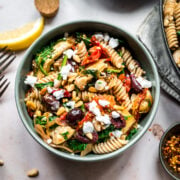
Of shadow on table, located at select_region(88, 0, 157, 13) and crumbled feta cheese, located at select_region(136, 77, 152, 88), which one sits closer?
crumbled feta cheese, located at select_region(136, 77, 152, 88)

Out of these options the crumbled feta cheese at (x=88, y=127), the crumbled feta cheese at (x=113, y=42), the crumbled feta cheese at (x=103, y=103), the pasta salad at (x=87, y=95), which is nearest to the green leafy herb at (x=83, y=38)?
the pasta salad at (x=87, y=95)

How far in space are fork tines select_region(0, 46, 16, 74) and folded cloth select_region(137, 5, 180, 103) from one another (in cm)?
75

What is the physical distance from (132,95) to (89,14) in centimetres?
67

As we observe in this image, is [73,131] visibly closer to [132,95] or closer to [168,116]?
[132,95]

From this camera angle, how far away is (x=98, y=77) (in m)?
1.71

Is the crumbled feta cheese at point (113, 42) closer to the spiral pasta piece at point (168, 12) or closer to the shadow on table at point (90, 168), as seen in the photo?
the spiral pasta piece at point (168, 12)

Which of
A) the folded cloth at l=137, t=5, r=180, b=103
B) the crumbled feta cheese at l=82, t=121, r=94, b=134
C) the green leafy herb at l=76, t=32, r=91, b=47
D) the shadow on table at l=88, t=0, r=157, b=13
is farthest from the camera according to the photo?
the shadow on table at l=88, t=0, r=157, b=13

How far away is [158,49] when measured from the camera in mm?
1963

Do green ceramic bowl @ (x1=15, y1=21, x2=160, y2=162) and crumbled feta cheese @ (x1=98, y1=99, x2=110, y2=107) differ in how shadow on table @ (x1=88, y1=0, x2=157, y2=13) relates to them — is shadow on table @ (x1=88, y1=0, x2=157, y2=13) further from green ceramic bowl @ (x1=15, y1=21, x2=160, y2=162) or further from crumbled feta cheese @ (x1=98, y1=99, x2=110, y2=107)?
crumbled feta cheese @ (x1=98, y1=99, x2=110, y2=107)

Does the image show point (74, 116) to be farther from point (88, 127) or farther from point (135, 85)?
point (135, 85)

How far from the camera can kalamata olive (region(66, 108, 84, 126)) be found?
1.62m

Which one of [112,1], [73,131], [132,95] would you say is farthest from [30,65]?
[112,1]

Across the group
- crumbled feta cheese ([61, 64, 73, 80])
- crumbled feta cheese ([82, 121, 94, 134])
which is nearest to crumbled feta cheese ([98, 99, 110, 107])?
crumbled feta cheese ([82, 121, 94, 134])

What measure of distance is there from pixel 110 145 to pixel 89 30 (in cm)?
63
